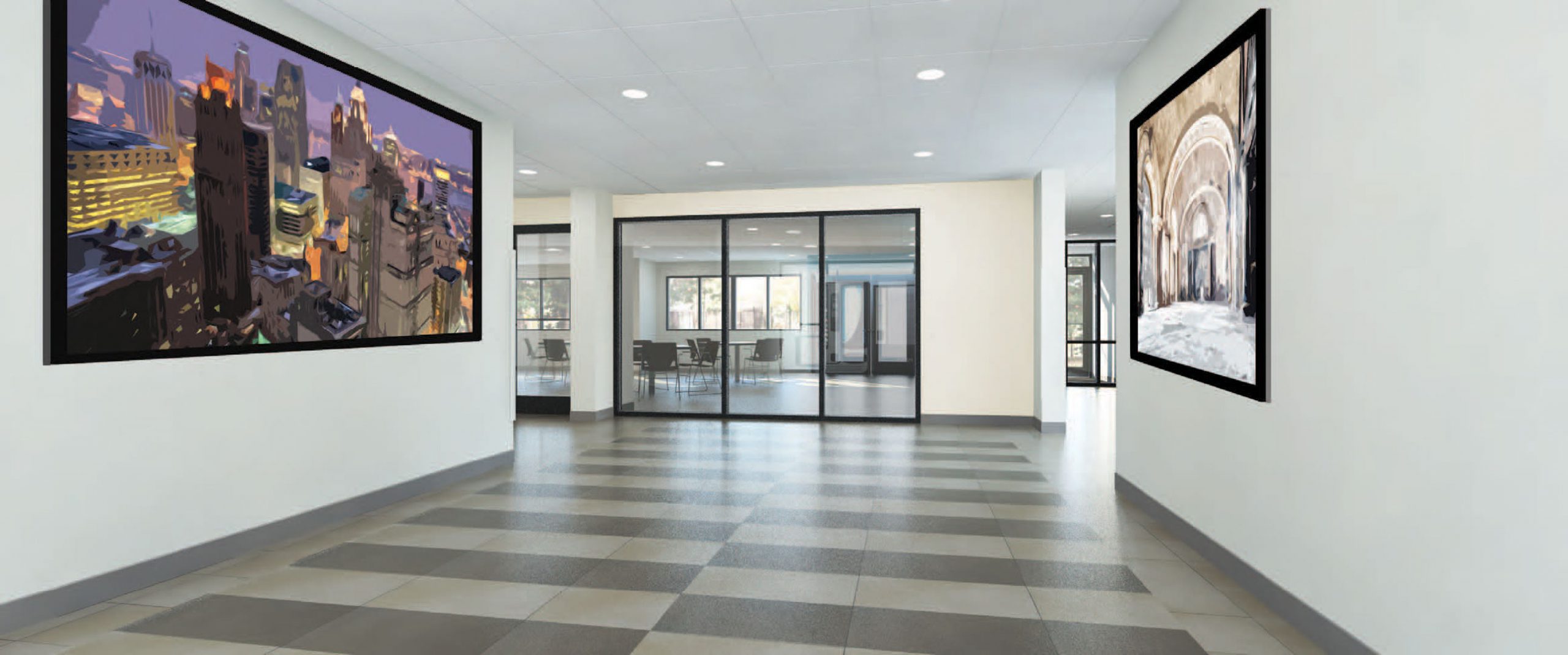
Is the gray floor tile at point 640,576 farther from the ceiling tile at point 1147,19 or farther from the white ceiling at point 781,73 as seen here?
the ceiling tile at point 1147,19

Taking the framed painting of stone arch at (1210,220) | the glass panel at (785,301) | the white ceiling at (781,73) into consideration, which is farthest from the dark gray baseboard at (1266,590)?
the glass panel at (785,301)

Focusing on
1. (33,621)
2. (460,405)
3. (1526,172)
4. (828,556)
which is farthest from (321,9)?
(1526,172)

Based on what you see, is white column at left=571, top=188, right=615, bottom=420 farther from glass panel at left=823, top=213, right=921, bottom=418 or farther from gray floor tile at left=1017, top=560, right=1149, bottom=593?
gray floor tile at left=1017, top=560, right=1149, bottom=593

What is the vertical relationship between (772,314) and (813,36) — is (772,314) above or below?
below

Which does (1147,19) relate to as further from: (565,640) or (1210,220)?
(565,640)

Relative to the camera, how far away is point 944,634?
10.3 ft

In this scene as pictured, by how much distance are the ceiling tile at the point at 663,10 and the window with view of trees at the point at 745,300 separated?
20.0 feet

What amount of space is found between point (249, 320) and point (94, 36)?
4.88 ft

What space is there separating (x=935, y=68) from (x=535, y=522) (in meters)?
4.07

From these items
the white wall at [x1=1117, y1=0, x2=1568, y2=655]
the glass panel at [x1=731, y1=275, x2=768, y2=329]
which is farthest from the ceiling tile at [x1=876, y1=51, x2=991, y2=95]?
the glass panel at [x1=731, y1=275, x2=768, y2=329]

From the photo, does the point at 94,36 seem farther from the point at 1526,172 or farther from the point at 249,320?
the point at 1526,172

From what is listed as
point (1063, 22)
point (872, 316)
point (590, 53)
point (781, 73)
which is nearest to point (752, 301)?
point (872, 316)

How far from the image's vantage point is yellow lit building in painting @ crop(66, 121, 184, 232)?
331 centimetres

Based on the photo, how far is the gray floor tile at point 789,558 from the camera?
400 centimetres
